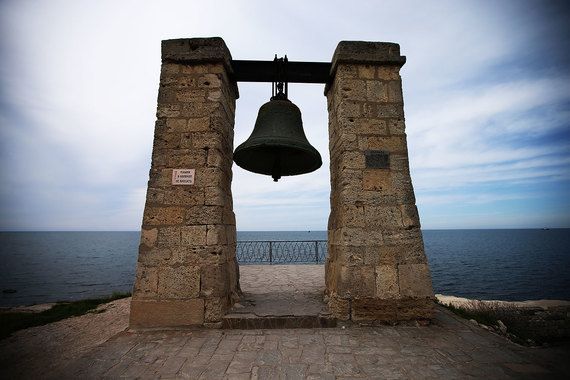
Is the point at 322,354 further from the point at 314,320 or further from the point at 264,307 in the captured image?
the point at 264,307

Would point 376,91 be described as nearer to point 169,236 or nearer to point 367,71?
point 367,71

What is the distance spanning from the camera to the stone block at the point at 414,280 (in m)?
3.17

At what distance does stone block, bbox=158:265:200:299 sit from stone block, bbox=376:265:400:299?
7.01 feet

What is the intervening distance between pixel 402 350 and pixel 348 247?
1136 mm

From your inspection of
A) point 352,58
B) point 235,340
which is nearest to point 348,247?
point 235,340

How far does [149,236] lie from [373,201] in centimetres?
278

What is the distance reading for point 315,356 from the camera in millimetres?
2379

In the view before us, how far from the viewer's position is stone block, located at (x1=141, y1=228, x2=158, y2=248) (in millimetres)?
3217

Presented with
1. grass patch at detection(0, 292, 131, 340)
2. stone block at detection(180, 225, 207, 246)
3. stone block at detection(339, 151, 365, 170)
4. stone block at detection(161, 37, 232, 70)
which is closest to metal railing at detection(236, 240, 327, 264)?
stone block at detection(339, 151, 365, 170)

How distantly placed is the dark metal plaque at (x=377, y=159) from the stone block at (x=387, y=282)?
1250mm

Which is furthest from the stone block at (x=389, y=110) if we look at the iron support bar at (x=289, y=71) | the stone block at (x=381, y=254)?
the stone block at (x=381, y=254)

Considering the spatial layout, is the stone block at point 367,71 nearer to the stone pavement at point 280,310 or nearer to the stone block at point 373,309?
the stone block at point 373,309

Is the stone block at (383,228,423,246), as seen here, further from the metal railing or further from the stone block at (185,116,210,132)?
the stone block at (185,116,210,132)

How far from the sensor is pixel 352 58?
3627mm
